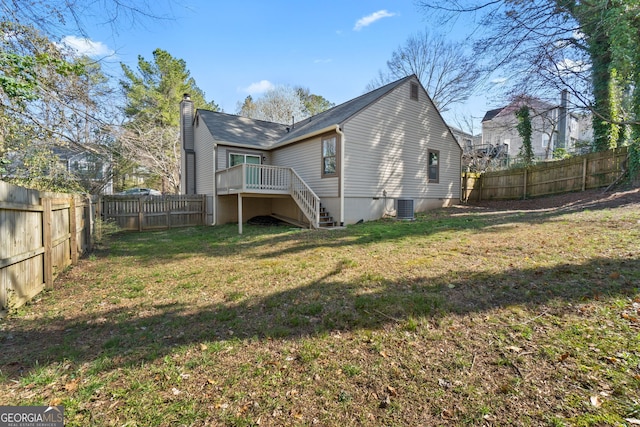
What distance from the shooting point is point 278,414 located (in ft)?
6.57

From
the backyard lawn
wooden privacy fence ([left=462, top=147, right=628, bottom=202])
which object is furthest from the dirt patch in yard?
the backyard lawn

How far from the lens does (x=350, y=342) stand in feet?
9.36

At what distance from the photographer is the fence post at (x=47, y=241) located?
14.0ft

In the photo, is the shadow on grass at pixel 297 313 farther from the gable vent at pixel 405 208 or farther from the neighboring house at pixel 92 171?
the neighboring house at pixel 92 171

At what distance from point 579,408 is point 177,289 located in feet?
15.5

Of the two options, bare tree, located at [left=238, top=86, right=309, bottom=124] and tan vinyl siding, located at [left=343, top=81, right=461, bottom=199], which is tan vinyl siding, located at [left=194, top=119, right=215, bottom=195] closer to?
tan vinyl siding, located at [left=343, top=81, right=461, bottom=199]

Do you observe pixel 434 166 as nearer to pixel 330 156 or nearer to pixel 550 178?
pixel 550 178

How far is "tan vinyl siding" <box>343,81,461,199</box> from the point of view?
37.0 ft

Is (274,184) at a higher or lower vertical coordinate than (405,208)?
higher

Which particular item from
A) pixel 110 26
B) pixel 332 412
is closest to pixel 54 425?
pixel 332 412

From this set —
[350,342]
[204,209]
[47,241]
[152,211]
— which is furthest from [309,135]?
[350,342]

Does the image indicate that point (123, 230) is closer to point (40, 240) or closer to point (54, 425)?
point (40, 240)

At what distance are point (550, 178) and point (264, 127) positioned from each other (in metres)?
15.0

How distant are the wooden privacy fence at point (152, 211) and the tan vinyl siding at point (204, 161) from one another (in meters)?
0.89
